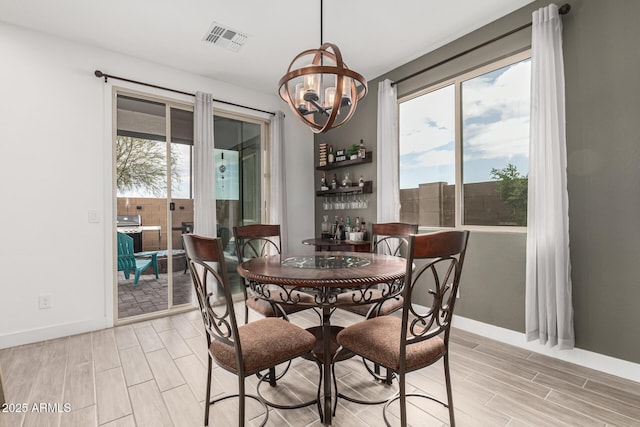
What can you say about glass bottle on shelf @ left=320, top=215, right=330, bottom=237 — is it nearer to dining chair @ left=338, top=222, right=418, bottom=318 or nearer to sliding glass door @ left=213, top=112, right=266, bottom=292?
sliding glass door @ left=213, top=112, right=266, bottom=292

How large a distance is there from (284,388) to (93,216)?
245 cm

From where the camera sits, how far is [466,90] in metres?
2.87

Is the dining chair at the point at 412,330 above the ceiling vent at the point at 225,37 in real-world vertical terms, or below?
below

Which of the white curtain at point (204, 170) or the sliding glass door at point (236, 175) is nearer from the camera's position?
the white curtain at point (204, 170)

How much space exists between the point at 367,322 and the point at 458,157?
2.02 m

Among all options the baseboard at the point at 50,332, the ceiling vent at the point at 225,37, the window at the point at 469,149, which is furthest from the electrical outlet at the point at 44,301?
the window at the point at 469,149

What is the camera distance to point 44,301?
2.67 m

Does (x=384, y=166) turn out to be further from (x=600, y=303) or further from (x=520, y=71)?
(x=600, y=303)

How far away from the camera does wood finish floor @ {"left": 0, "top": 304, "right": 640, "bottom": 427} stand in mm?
1606

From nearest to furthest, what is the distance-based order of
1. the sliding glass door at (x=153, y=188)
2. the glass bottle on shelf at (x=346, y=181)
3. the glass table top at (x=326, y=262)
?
1. the glass table top at (x=326, y=262)
2. the sliding glass door at (x=153, y=188)
3. the glass bottle on shelf at (x=346, y=181)

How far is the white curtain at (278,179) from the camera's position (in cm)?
400

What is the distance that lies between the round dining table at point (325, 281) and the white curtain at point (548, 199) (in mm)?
1152

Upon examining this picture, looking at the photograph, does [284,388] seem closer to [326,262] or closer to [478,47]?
[326,262]

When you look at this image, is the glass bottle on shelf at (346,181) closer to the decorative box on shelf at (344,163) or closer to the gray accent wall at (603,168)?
the decorative box on shelf at (344,163)
